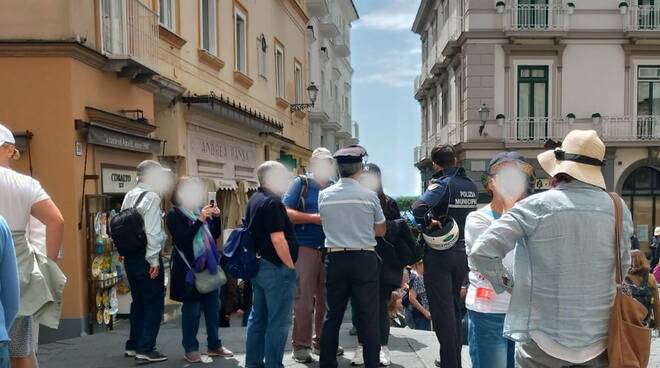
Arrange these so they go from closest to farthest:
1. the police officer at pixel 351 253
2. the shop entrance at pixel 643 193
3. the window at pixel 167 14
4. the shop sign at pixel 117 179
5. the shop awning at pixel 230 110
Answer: the police officer at pixel 351 253
the shop sign at pixel 117 179
the window at pixel 167 14
the shop awning at pixel 230 110
the shop entrance at pixel 643 193

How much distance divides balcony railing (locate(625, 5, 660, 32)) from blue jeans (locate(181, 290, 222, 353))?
21509mm

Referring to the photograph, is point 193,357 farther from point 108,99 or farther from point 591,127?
point 591,127

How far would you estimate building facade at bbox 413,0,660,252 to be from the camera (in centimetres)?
2119

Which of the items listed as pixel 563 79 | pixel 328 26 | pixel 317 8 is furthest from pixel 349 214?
pixel 328 26

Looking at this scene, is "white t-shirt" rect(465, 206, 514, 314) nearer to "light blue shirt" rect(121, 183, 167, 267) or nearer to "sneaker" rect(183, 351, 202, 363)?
"sneaker" rect(183, 351, 202, 363)

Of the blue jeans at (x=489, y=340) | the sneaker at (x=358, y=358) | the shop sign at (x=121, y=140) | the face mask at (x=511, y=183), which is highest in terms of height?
the shop sign at (x=121, y=140)

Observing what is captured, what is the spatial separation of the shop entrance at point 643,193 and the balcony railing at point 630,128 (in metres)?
1.45

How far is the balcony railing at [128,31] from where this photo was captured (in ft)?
24.7

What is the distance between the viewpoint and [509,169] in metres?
3.46

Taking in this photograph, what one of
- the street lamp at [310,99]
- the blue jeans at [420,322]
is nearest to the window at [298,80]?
the street lamp at [310,99]

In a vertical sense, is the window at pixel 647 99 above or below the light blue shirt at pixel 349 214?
above

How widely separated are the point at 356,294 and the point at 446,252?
31.0 inches

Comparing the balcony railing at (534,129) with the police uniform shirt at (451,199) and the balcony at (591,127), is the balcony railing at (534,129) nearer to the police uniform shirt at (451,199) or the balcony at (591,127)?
the balcony at (591,127)

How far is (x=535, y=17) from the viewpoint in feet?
69.9
